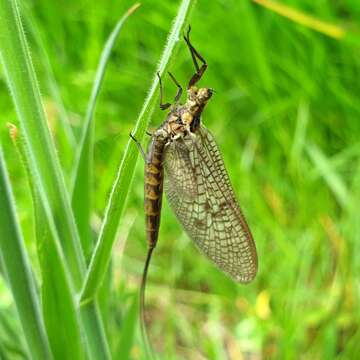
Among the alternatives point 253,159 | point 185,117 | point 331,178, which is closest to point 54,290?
point 185,117

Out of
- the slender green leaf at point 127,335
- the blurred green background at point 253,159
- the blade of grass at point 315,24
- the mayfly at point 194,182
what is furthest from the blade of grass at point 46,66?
the blade of grass at point 315,24

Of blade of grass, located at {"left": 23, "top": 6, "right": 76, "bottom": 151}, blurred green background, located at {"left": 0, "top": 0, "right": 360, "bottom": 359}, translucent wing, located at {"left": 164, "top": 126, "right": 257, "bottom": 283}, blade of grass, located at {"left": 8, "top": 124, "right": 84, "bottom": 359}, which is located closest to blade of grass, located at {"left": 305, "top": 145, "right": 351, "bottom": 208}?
blurred green background, located at {"left": 0, "top": 0, "right": 360, "bottom": 359}

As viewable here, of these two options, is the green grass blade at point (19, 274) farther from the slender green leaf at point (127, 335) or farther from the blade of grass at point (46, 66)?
the blade of grass at point (46, 66)

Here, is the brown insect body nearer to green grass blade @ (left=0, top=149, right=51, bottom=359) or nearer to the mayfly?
the mayfly

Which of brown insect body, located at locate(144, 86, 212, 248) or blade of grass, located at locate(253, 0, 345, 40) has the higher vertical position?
blade of grass, located at locate(253, 0, 345, 40)

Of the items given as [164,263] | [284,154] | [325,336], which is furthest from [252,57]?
[325,336]

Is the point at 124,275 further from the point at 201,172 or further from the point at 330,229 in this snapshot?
the point at 201,172
